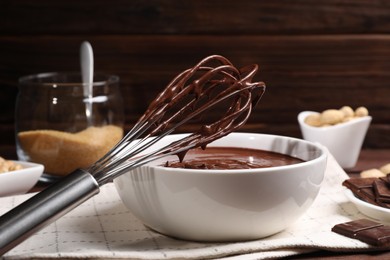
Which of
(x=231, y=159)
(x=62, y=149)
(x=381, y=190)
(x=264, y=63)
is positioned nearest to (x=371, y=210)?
(x=381, y=190)

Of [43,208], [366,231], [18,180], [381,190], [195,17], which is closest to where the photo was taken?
[43,208]

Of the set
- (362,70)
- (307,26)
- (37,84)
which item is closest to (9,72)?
(37,84)

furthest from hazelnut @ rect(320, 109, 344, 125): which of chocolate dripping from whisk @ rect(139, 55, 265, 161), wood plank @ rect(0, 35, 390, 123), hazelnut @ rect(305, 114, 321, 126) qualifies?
chocolate dripping from whisk @ rect(139, 55, 265, 161)

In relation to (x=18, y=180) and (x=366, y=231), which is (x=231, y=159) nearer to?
(x=366, y=231)

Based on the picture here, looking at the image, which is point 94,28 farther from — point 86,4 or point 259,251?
point 259,251

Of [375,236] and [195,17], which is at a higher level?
[195,17]

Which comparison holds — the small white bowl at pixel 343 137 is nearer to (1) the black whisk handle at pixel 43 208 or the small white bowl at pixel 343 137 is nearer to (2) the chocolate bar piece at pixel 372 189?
(2) the chocolate bar piece at pixel 372 189
